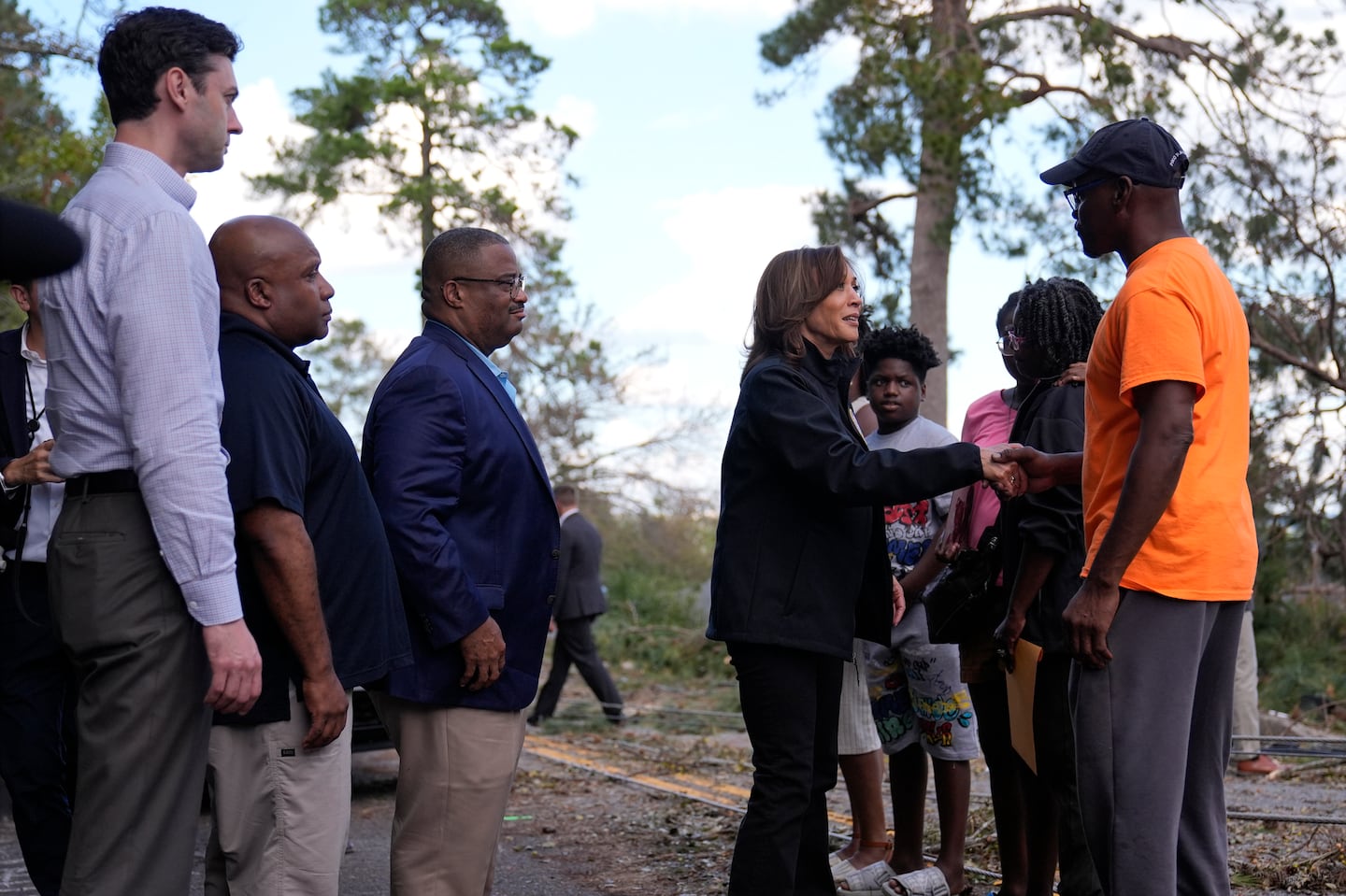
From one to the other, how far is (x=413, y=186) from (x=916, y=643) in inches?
801

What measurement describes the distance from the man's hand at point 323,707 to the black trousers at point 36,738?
151cm

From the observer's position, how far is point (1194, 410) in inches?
128

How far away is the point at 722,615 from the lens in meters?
4.14

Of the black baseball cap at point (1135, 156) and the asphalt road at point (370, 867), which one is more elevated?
the black baseball cap at point (1135, 156)

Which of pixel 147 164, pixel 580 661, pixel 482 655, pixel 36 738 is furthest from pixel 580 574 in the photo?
pixel 147 164

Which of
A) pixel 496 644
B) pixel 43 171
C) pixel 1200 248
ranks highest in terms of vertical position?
pixel 43 171

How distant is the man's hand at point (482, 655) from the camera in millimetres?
3654

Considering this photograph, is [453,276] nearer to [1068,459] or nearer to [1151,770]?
[1068,459]

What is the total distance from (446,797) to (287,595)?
0.90 metres

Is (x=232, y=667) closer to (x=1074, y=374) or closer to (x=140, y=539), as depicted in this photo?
(x=140, y=539)

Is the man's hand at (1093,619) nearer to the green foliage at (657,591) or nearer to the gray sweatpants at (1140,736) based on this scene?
the gray sweatpants at (1140,736)

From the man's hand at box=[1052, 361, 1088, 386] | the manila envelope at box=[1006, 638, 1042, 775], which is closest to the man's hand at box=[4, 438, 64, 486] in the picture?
the manila envelope at box=[1006, 638, 1042, 775]

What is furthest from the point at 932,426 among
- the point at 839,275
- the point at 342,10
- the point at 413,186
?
the point at 342,10

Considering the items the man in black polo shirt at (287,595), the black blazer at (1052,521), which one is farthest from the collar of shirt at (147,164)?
the black blazer at (1052,521)
